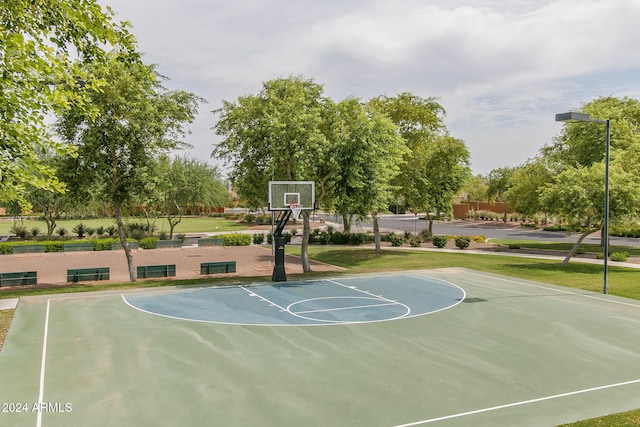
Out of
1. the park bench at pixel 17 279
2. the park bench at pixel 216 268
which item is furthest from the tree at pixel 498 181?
the park bench at pixel 17 279

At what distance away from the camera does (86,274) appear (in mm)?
24828

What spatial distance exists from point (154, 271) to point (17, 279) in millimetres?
6429

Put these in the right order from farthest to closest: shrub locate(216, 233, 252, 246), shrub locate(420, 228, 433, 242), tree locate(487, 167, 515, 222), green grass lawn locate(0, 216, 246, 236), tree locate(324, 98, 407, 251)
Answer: tree locate(487, 167, 515, 222) < green grass lawn locate(0, 216, 246, 236) < shrub locate(420, 228, 433, 242) < shrub locate(216, 233, 252, 246) < tree locate(324, 98, 407, 251)

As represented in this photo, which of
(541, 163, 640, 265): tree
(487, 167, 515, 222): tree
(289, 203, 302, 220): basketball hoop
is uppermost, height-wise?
(487, 167, 515, 222): tree

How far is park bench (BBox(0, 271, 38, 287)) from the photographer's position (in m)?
23.0

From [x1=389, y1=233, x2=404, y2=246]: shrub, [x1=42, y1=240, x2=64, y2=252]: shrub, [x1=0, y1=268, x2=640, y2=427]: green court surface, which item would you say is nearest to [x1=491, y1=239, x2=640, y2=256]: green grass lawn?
[x1=389, y1=233, x2=404, y2=246]: shrub

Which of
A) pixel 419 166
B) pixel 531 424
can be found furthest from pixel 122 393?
pixel 419 166

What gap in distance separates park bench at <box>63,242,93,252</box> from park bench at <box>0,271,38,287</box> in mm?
15675

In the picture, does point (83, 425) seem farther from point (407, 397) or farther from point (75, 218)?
point (75, 218)

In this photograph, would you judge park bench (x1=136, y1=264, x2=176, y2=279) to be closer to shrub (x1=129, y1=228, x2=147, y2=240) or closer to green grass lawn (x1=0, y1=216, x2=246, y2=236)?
shrub (x1=129, y1=228, x2=147, y2=240)

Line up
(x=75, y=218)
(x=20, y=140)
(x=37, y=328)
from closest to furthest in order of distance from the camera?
1. (x=20, y=140)
2. (x=37, y=328)
3. (x=75, y=218)

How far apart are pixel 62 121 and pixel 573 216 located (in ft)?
90.1

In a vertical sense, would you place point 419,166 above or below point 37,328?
above

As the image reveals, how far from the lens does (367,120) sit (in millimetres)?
24922
